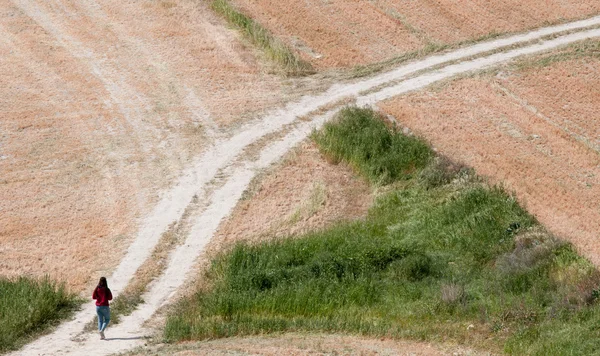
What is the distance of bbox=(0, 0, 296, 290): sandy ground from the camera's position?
3625 centimetres

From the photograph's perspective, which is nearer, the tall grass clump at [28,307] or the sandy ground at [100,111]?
the tall grass clump at [28,307]

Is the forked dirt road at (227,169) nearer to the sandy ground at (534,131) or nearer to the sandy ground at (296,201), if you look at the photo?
the sandy ground at (296,201)

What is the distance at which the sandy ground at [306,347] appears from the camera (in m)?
26.5

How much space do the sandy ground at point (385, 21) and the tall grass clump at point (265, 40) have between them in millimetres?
550

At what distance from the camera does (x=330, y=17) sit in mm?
51094

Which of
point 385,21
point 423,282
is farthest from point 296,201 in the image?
point 385,21

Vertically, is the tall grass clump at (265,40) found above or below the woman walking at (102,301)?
above

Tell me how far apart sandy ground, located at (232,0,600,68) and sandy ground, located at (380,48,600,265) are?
4.31m

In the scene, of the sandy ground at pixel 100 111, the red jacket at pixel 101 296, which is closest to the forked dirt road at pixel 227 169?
the sandy ground at pixel 100 111

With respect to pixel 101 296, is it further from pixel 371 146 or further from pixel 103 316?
pixel 371 146

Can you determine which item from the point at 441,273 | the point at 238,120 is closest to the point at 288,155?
the point at 238,120

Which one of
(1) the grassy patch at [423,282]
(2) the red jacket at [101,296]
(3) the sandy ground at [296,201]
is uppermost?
(2) the red jacket at [101,296]

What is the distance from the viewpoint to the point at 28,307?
29969 millimetres

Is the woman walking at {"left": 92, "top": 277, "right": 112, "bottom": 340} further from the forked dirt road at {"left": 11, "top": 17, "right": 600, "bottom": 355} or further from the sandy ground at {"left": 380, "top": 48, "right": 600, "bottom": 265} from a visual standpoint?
the sandy ground at {"left": 380, "top": 48, "right": 600, "bottom": 265}
